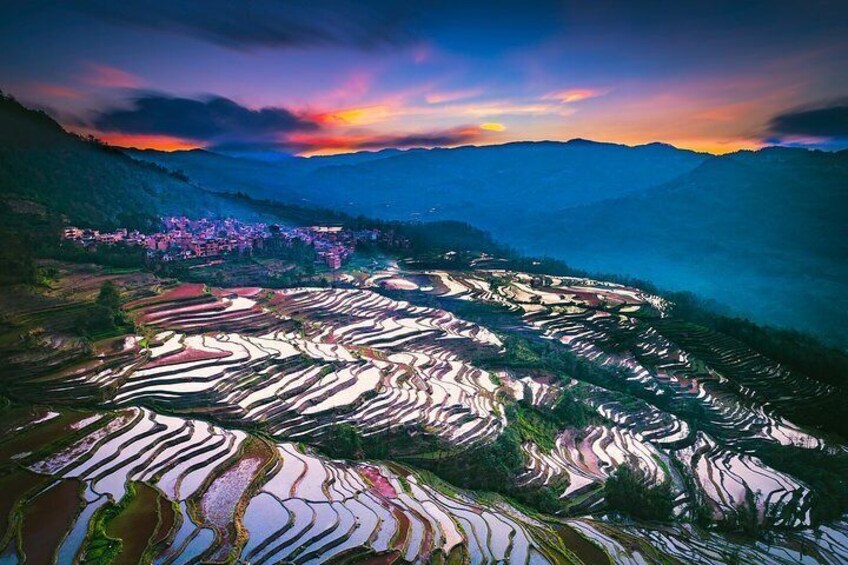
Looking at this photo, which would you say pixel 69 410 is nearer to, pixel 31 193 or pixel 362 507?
pixel 362 507

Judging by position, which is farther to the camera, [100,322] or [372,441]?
[100,322]

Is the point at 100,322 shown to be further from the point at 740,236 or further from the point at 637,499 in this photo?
the point at 740,236

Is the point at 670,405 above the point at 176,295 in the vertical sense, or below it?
below

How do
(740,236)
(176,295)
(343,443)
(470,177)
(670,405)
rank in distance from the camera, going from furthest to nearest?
(470,177) → (740,236) → (176,295) → (670,405) → (343,443)

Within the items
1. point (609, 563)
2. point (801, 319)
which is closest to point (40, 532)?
point (609, 563)

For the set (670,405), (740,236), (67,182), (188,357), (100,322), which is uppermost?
(67,182)

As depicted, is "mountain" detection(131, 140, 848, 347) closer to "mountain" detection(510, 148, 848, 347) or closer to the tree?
"mountain" detection(510, 148, 848, 347)

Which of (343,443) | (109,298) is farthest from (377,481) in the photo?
(109,298)

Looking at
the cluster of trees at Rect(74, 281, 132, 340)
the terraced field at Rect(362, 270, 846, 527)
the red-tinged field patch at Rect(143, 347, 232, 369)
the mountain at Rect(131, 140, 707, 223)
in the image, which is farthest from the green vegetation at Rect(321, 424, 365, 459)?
the mountain at Rect(131, 140, 707, 223)
